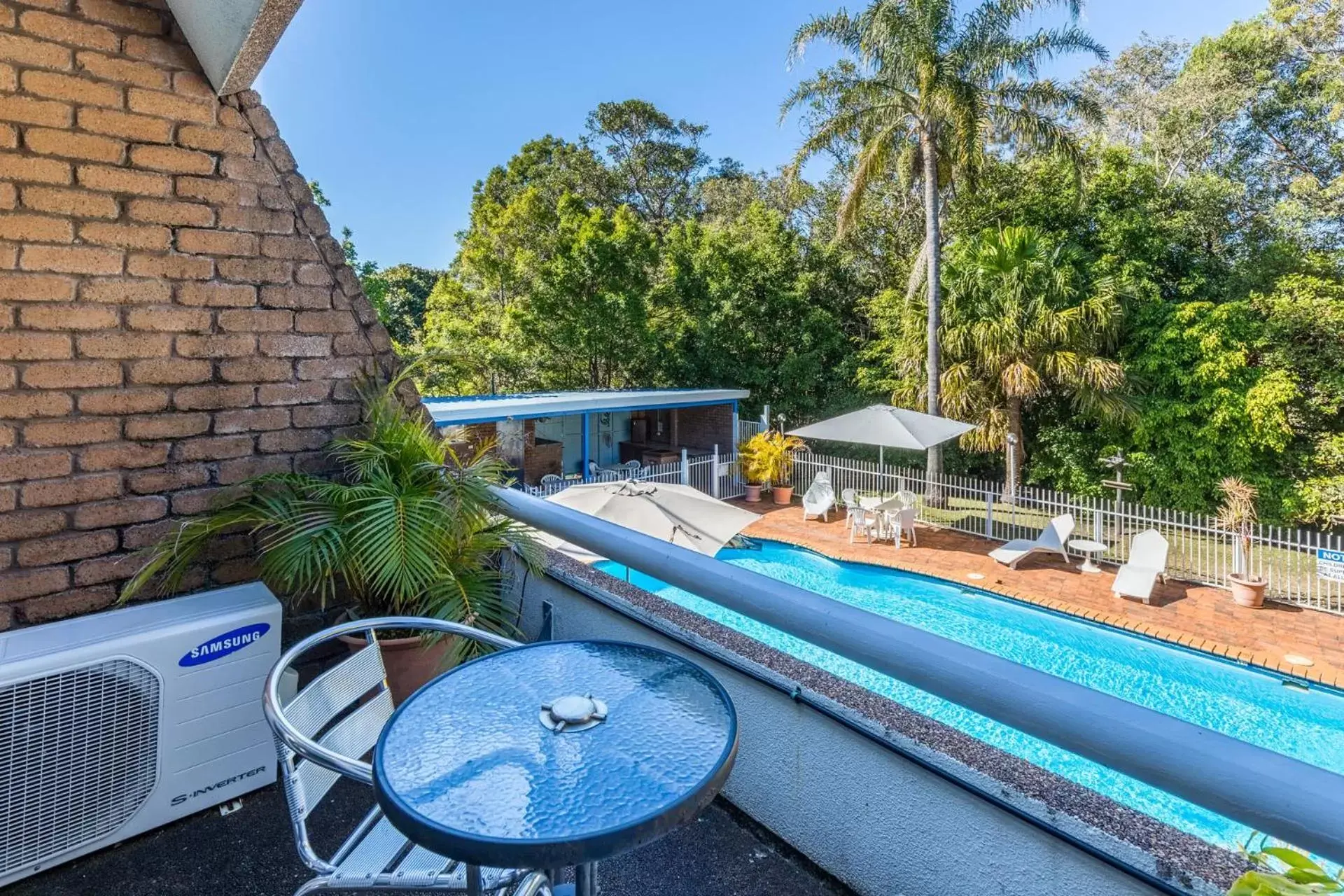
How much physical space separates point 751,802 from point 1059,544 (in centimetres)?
960

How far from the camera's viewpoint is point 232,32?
2.10 m

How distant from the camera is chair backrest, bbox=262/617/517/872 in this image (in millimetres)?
1249

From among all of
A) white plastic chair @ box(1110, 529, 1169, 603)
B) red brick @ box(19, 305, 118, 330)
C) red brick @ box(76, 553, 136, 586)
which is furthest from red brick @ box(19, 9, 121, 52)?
white plastic chair @ box(1110, 529, 1169, 603)

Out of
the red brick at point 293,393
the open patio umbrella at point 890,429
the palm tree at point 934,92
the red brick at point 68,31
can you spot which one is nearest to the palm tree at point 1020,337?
the palm tree at point 934,92

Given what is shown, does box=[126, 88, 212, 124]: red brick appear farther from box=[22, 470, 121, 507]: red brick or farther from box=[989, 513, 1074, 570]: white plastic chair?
box=[989, 513, 1074, 570]: white plastic chair

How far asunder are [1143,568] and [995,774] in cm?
872

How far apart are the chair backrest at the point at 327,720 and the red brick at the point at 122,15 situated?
2.18 meters

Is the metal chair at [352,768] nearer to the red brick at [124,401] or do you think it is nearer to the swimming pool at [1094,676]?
the red brick at [124,401]

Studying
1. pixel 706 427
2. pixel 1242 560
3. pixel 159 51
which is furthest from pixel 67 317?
pixel 706 427

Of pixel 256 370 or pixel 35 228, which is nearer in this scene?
pixel 35 228

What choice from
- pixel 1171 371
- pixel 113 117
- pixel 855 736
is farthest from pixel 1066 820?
pixel 1171 371

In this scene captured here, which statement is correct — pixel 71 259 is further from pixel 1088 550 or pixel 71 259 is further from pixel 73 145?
pixel 1088 550

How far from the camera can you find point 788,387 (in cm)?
1825

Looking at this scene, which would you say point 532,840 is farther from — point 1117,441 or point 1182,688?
point 1117,441
